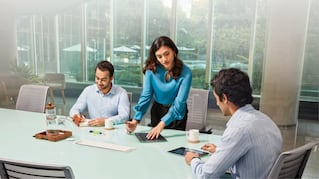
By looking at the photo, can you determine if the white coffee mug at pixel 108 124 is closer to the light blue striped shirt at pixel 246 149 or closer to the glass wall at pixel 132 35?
the light blue striped shirt at pixel 246 149

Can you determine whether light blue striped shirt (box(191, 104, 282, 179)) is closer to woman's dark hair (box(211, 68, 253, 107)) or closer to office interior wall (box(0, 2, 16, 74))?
woman's dark hair (box(211, 68, 253, 107))

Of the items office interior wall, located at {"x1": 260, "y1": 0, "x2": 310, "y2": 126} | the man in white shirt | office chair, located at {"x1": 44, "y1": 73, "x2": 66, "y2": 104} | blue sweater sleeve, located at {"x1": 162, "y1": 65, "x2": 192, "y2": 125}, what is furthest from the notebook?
office chair, located at {"x1": 44, "y1": 73, "x2": 66, "y2": 104}

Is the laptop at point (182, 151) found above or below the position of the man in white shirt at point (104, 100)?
below

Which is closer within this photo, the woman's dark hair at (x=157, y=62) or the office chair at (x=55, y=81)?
the woman's dark hair at (x=157, y=62)

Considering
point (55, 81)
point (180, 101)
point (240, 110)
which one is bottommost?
point (55, 81)

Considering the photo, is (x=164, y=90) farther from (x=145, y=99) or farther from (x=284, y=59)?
(x=284, y=59)

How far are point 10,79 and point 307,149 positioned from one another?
18.1ft

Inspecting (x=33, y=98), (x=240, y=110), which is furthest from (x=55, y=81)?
(x=240, y=110)

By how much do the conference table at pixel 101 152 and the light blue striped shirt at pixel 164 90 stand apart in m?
0.16

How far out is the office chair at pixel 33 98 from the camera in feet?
10.6

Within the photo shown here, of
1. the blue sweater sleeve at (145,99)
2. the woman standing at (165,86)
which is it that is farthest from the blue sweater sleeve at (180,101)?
the blue sweater sleeve at (145,99)

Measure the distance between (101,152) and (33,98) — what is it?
1671mm

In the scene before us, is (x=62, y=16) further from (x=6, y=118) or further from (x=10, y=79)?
(x=6, y=118)

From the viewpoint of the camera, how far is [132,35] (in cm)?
594
